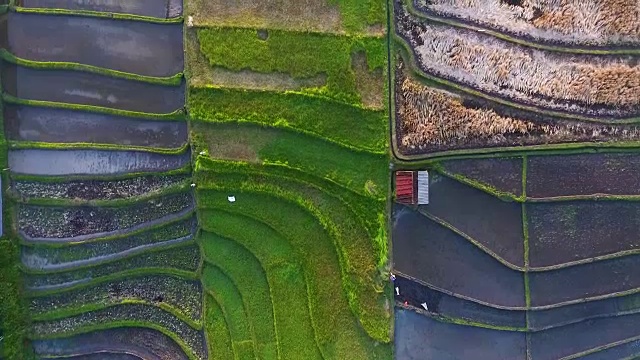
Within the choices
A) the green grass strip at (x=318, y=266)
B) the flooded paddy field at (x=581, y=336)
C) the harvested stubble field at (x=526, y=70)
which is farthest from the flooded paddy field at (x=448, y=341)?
the harvested stubble field at (x=526, y=70)

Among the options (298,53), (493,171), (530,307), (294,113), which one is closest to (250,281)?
(294,113)

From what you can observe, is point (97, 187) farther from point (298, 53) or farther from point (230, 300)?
point (298, 53)

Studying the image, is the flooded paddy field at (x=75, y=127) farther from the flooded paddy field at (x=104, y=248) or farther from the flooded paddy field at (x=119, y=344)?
the flooded paddy field at (x=119, y=344)

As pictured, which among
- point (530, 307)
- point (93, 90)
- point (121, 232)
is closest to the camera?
point (530, 307)

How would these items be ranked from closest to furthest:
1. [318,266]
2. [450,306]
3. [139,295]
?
[450,306], [318,266], [139,295]

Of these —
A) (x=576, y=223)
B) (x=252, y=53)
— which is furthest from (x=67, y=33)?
(x=576, y=223)

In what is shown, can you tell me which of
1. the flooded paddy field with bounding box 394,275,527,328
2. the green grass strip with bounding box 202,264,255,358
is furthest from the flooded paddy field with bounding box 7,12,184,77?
the flooded paddy field with bounding box 394,275,527,328
